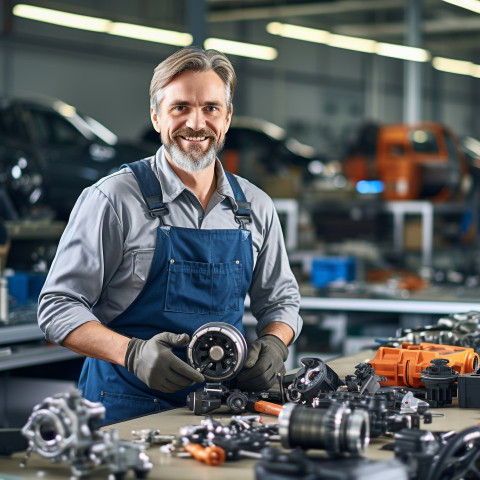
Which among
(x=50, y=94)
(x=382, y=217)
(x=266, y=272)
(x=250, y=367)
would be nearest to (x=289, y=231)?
(x=382, y=217)

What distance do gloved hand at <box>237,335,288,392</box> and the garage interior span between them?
243 mm

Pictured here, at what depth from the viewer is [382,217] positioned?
808 centimetres

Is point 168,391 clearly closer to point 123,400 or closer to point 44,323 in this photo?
point 123,400

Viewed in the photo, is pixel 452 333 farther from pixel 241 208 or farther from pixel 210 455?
pixel 210 455

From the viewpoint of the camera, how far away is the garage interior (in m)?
2.90

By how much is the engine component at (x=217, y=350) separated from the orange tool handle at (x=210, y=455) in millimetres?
393

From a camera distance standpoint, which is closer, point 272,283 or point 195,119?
point 195,119

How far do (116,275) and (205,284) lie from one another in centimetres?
24

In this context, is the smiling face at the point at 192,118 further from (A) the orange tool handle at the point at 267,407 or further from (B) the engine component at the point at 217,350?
(A) the orange tool handle at the point at 267,407

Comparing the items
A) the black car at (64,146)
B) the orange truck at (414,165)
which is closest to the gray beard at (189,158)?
the black car at (64,146)

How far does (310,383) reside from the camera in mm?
2037

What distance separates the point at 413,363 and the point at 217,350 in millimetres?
568

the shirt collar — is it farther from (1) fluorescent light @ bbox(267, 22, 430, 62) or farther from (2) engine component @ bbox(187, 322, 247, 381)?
(1) fluorescent light @ bbox(267, 22, 430, 62)

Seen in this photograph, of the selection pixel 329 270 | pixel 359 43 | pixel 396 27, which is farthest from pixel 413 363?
pixel 396 27
